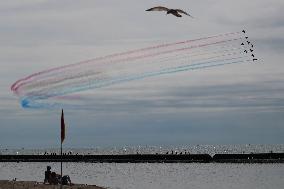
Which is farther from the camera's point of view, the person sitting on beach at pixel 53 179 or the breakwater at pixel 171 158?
the breakwater at pixel 171 158

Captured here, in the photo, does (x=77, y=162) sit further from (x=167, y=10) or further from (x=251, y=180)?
(x=167, y=10)

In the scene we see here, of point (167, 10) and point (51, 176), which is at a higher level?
point (167, 10)

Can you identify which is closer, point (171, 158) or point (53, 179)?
point (53, 179)

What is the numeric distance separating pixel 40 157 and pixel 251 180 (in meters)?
110

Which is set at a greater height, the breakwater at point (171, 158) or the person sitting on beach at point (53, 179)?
the breakwater at point (171, 158)

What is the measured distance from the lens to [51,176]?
56375 mm

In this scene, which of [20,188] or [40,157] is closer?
[20,188]

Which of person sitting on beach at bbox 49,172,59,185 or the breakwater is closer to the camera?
person sitting on beach at bbox 49,172,59,185

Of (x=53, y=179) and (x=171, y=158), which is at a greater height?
(x=171, y=158)

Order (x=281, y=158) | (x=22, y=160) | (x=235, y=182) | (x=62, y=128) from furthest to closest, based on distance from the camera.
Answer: (x=22, y=160), (x=281, y=158), (x=235, y=182), (x=62, y=128)

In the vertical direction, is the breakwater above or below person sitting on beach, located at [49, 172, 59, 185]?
above

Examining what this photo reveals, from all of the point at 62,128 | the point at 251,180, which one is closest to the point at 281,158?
the point at 251,180

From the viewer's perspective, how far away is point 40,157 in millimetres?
194625

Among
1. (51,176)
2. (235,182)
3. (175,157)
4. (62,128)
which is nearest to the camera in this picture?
(62,128)
